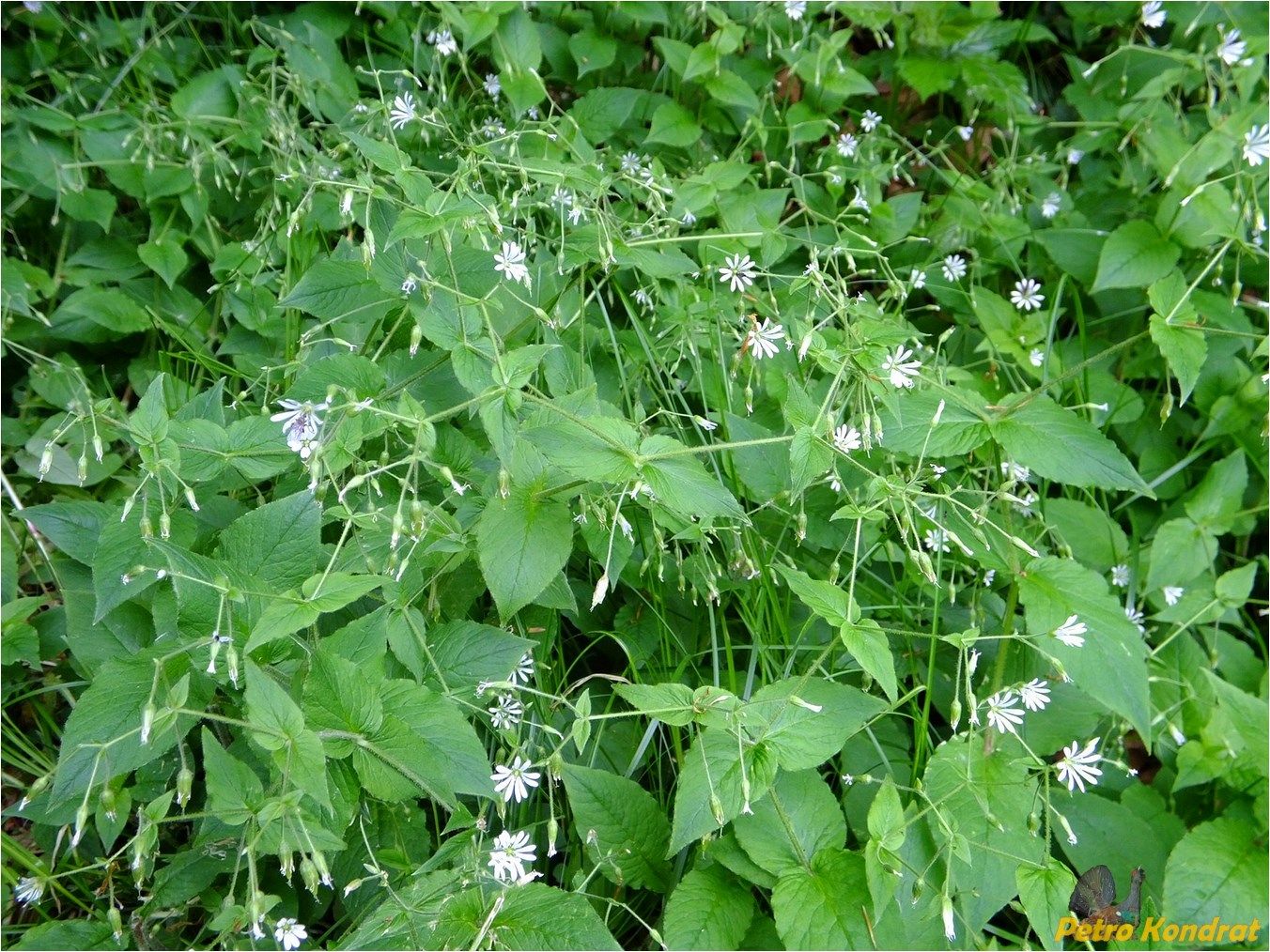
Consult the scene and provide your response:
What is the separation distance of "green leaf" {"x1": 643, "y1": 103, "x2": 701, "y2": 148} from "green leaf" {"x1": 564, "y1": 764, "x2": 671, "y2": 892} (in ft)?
5.44

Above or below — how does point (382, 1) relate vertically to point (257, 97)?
above

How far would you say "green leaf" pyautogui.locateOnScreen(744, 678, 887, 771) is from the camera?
1.64m

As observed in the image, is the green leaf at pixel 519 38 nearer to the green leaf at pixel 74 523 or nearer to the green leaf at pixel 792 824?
the green leaf at pixel 74 523

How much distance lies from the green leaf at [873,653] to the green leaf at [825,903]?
0.31 meters

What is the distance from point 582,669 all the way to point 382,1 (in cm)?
192

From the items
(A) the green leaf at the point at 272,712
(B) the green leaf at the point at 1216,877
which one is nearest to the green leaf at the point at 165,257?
(A) the green leaf at the point at 272,712

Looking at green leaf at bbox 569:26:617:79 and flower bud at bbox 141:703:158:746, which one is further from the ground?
green leaf at bbox 569:26:617:79

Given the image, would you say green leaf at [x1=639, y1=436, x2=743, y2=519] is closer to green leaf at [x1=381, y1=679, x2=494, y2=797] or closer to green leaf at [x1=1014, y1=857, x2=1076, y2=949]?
green leaf at [x1=381, y1=679, x2=494, y2=797]

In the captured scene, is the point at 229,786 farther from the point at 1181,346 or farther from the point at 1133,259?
the point at 1133,259

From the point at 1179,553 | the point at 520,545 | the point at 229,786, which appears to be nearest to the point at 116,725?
the point at 229,786

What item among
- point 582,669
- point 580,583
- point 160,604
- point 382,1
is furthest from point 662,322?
point 382,1

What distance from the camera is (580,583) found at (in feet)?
6.73

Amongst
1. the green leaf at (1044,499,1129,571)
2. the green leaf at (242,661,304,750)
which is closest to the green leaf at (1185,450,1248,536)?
the green leaf at (1044,499,1129,571)

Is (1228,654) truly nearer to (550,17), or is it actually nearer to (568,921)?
(568,921)
